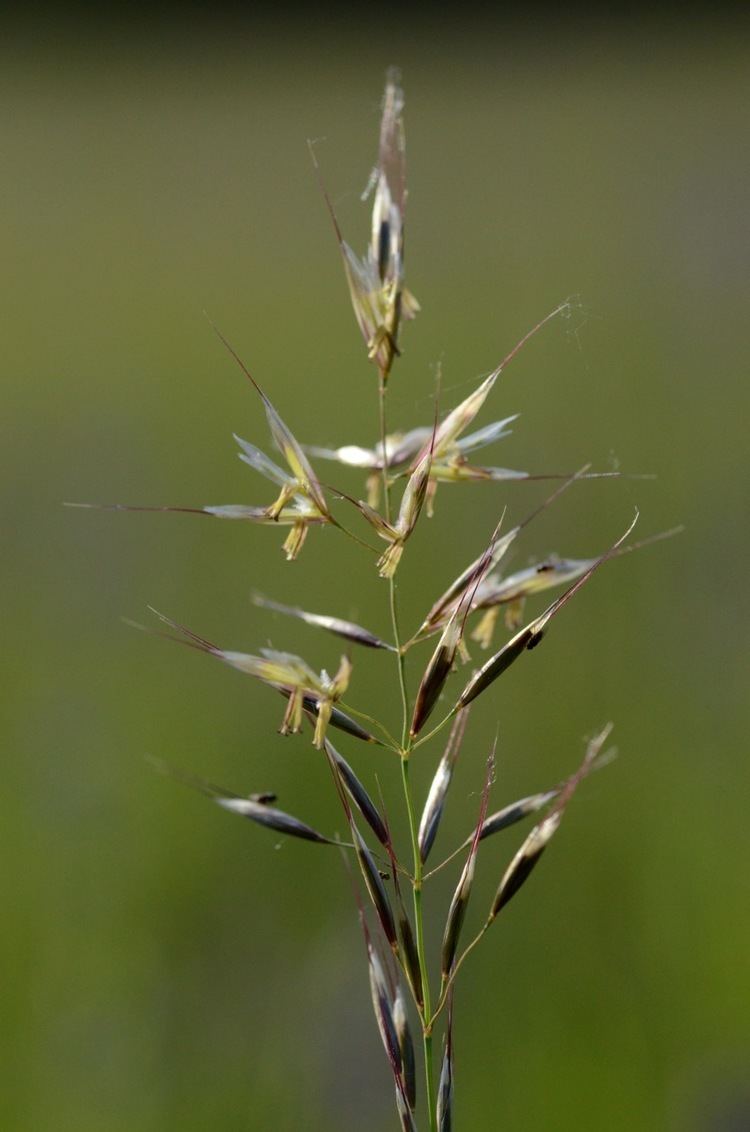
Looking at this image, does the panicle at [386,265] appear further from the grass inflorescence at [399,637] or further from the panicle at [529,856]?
the panicle at [529,856]

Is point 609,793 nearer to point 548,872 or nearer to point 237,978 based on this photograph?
point 548,872

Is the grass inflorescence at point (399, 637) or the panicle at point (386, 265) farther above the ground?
the panicle at point (386, 265)

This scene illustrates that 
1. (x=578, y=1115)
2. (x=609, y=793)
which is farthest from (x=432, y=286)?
(x=578, y=1115)

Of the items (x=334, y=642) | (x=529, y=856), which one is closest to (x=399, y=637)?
(x=529, y=856)

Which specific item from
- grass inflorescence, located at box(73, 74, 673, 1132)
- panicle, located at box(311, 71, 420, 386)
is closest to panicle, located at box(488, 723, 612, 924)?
grass inflorescence, located at box(73, 74, 673, 1132)

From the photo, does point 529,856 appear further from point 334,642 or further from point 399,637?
point 334,642

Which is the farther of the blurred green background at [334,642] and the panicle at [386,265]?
the blurred green background at [334,642]

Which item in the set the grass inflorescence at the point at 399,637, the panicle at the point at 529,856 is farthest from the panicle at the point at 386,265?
the panicle at the point at 529,856

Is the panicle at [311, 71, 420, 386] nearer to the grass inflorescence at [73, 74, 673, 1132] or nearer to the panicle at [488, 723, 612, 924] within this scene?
the grass inflorescence at [73, 74, 673, 1132]
